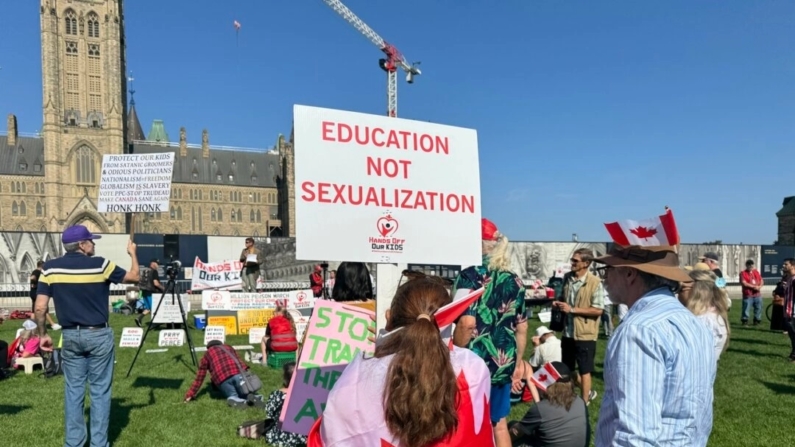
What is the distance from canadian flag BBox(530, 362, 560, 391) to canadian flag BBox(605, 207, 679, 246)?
8.84 feet

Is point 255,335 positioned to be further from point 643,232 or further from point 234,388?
point 643,232

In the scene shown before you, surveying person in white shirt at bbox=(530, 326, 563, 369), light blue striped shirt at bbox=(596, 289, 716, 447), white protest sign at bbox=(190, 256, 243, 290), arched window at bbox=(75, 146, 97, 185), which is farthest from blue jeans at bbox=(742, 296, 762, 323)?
arched window at bbox=(75, 146, 97, 185)

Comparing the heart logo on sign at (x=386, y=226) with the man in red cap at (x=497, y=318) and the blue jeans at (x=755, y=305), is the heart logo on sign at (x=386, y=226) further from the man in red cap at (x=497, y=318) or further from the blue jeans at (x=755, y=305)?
the blue jeans at (x=755, y=305)

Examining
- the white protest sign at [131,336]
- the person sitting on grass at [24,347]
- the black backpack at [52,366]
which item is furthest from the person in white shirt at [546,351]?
the person sitting on grass at [24,347]

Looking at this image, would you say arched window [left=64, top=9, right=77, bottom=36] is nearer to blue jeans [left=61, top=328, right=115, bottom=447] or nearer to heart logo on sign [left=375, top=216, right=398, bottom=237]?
blue jeans [left=61, top=328, right=115, bottom=447]

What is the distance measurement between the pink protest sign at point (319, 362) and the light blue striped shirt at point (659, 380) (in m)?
2.01

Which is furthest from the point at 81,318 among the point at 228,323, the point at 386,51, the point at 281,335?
the point at 386,51

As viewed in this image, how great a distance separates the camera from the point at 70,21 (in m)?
78.9

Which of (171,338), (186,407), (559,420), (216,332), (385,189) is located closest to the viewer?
(385,189)

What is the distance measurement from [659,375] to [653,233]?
642 mm

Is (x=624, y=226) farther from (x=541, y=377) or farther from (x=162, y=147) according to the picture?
(x=162, y=147)

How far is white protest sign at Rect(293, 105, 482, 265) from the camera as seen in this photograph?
333cm

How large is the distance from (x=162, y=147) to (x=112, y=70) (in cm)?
2121

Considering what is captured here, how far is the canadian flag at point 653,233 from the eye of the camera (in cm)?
228
